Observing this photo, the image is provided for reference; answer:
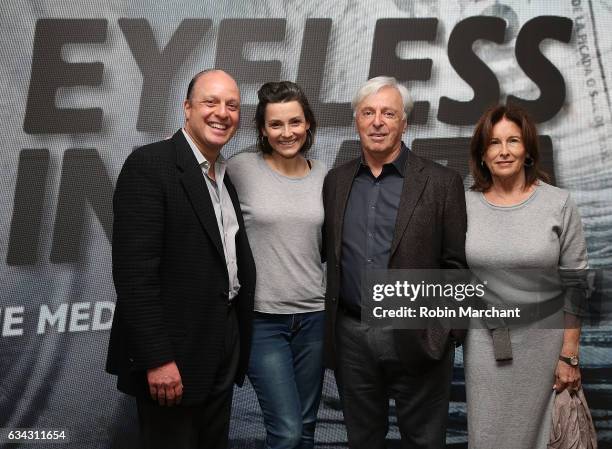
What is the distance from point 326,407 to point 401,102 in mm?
1588

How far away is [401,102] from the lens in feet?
7.06

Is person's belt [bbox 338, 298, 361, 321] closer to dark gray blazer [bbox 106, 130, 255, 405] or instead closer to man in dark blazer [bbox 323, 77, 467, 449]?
man in dark blazer [bbox 323, 77, 467, 449]

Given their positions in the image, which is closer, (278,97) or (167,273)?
(167,273)

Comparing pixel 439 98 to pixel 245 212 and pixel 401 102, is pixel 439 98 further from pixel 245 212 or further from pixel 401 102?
pixel 245 212

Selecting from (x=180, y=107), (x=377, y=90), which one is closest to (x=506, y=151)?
(x=377, y=90)

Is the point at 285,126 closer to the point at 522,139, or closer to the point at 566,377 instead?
the point at 522,139

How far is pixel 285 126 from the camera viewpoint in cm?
211

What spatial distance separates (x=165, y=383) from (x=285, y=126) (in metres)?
0.86

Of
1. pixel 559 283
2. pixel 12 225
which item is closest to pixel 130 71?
pixel 12 225

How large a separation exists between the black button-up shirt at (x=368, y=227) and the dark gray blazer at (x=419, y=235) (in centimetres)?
2

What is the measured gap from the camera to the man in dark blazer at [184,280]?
176cm

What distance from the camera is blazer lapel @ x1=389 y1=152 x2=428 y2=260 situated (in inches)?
79.4

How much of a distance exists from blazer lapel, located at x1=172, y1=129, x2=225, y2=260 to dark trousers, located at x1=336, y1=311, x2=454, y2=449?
20.4 inches

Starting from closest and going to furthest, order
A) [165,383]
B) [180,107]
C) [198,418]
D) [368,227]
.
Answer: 1. [165,383]
2. [198,418]
3. [368,227]
4. [180,107]
